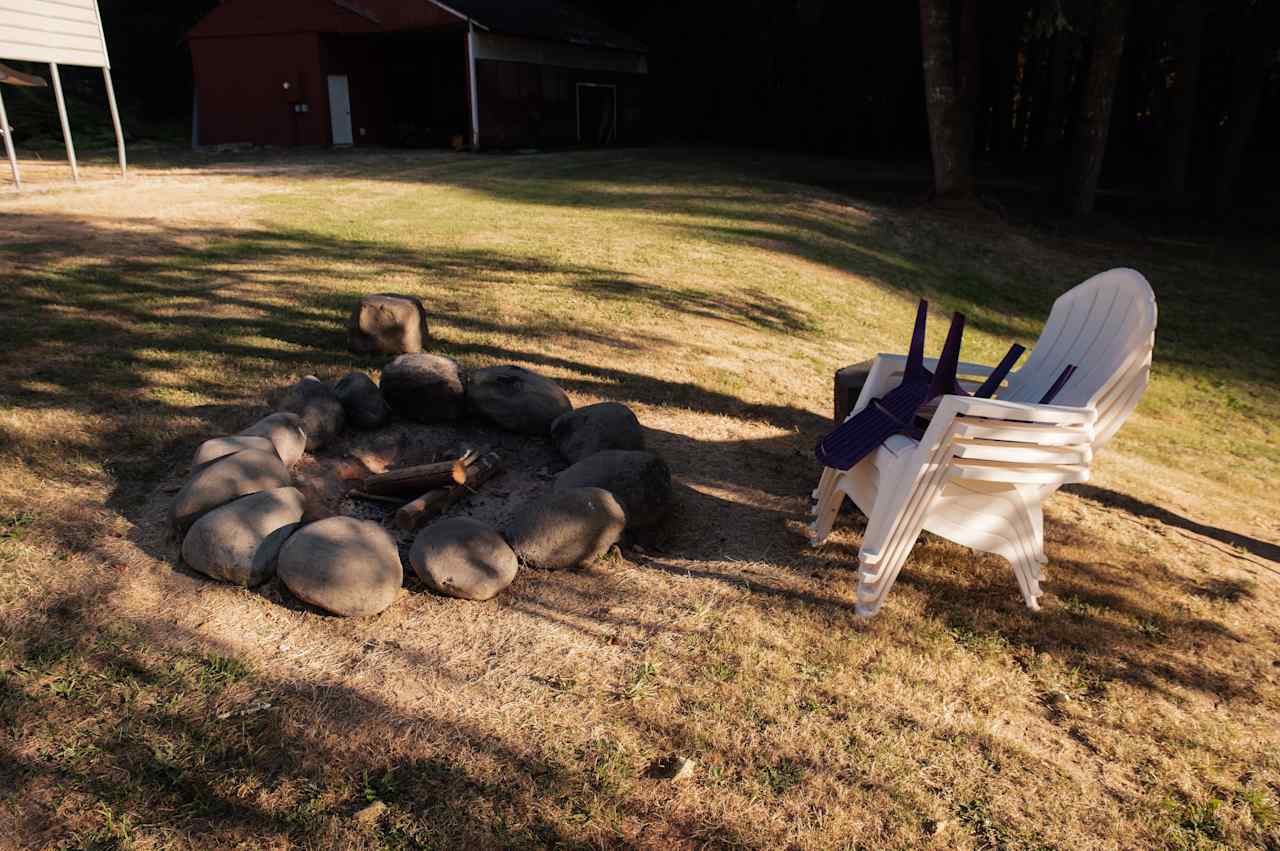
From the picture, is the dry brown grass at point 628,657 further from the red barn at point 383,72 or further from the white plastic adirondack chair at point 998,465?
the red barn at point 383,72

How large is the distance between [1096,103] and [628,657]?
16.7 meters

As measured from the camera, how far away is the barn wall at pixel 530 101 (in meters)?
22.6

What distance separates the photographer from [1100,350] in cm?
401

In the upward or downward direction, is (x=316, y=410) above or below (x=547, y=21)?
below

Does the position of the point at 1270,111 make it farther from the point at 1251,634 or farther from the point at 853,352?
the point at 1251,634

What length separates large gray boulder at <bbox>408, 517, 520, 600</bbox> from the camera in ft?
11.2

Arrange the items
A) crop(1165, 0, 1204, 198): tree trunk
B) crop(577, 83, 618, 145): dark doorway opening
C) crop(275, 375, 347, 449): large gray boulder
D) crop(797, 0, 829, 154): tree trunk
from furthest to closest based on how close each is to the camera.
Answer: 1. crop(797, 0, 829, 154): tree trunk
2. crop(577, 83, 618, 145): dark doorway opening
3. crop(1165, 0, 1204, 198): tree trunk
4. crop(275, 375, 347, 449): large gray boulder

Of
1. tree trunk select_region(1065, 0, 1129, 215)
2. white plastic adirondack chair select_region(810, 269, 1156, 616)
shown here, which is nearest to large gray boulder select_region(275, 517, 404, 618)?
white plastic adirondack chair select_region(810, 269, 1156, 616)

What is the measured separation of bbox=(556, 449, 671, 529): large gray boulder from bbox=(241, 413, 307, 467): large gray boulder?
129 cm

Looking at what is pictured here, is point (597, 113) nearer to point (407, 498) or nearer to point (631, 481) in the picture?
point (407, 498)

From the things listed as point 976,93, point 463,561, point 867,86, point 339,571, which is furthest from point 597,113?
point 339,571

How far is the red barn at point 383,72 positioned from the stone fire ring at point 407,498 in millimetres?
19369

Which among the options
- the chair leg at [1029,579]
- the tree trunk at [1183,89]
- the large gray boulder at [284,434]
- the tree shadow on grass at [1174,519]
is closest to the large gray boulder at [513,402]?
the large gray boulder at [284,434]

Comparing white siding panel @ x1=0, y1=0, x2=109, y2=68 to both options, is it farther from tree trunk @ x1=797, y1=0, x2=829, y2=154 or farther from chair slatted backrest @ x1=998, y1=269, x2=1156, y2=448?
tree trunk @ x1=797, y1=0, x2=829, y2=154
